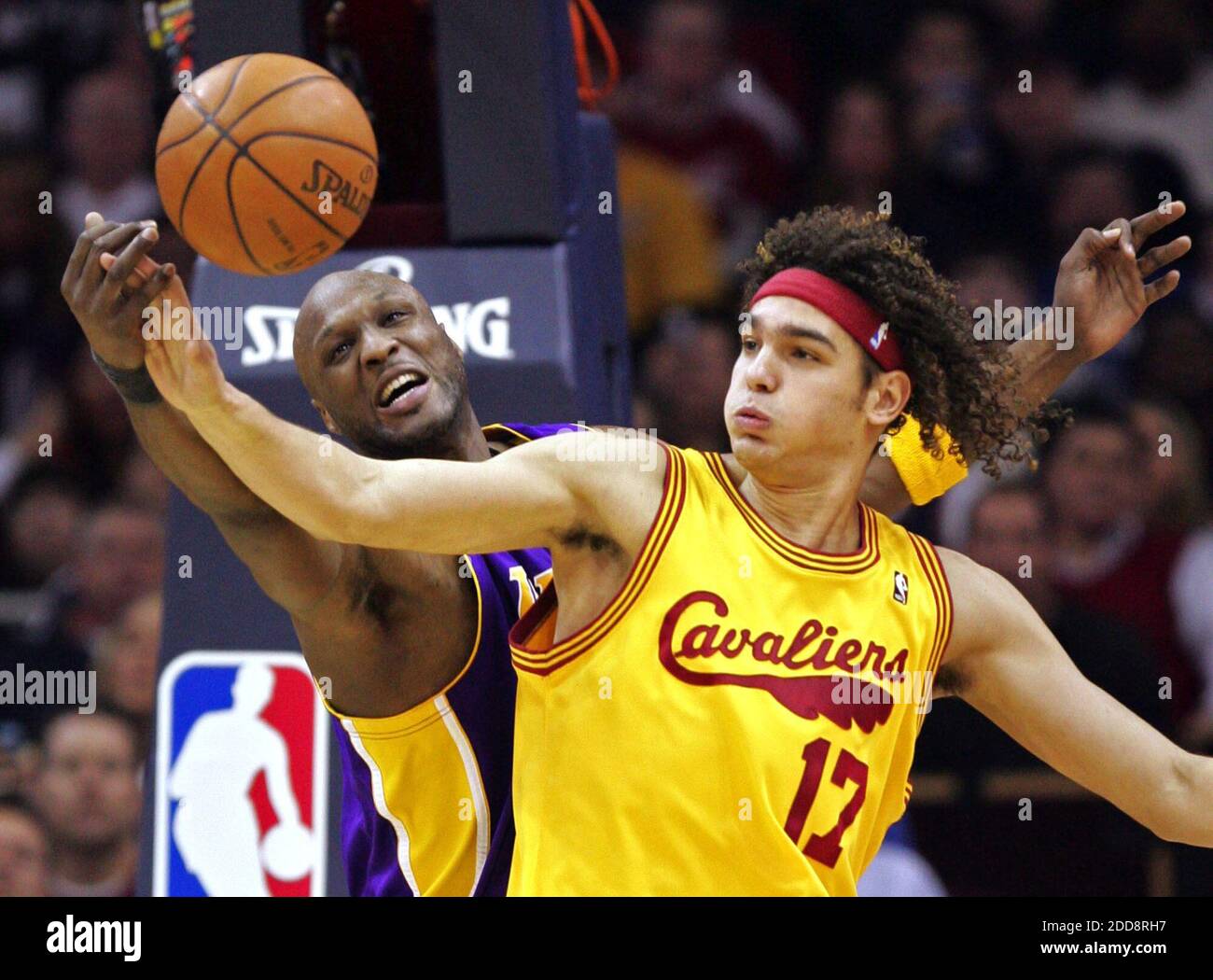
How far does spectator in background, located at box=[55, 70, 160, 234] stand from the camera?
26.0 ft

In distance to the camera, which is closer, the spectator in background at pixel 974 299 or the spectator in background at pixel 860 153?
the spectator in background at pixel 974 299

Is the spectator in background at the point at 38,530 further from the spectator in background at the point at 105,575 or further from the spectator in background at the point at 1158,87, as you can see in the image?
the spectator in background at the point at 1158,87

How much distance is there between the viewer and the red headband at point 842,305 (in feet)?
11.0

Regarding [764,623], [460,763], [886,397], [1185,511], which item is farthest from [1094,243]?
[1185,511]

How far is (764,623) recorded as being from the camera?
3.19 meters

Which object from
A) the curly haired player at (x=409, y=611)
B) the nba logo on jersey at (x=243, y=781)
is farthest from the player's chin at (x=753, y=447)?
the nba logo on jersey at (x=243, y=781)

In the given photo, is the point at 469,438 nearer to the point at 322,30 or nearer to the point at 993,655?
the point at 993,655

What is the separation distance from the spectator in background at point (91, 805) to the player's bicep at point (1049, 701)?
123 inches

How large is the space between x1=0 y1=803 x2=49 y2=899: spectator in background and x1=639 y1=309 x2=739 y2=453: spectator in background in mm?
2499

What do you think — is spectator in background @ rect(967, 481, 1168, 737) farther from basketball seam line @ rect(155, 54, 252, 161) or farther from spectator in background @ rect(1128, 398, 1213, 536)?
basketball seam line @ rect(155, 54, 252, 161)

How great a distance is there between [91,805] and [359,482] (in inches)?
126

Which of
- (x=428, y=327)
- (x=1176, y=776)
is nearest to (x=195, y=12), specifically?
(x=428, y=327)

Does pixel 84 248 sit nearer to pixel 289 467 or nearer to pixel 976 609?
pixel 289 467
